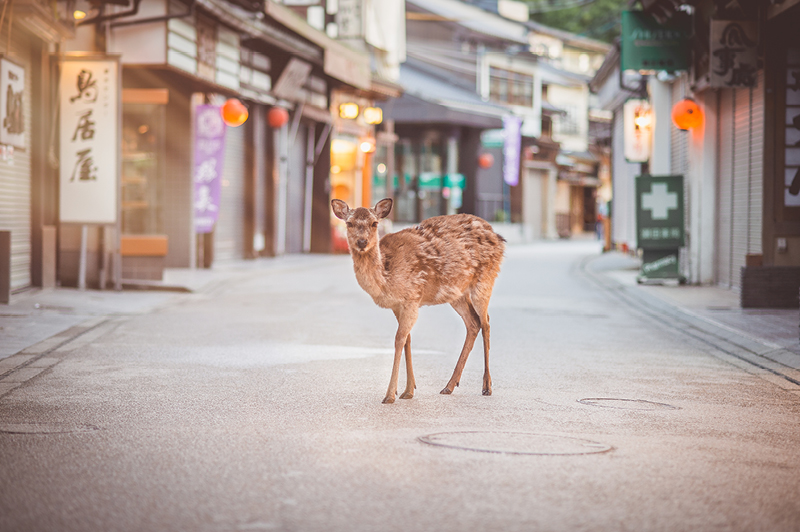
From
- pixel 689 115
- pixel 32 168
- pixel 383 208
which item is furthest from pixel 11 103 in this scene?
pixel 689 115

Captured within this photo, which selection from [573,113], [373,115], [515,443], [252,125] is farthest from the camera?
[573,113]

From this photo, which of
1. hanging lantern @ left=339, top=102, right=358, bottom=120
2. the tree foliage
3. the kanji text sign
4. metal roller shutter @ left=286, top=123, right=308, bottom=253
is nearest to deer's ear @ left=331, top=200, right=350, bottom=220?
the kanji text sign

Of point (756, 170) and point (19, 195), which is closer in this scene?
point (19, 195)

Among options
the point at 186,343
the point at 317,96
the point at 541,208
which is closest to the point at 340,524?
the point at 186,343

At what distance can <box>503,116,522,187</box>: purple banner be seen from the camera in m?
47.7

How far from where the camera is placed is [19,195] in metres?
15.1

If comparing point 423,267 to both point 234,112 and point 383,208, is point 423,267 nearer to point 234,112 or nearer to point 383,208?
point 383,208

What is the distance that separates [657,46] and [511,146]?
95.9 feet

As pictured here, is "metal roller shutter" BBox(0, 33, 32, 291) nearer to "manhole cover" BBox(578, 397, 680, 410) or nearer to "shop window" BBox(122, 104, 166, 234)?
"shop window" BBox(122, 104, 166, 234)

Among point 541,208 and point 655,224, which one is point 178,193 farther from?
point 541,208

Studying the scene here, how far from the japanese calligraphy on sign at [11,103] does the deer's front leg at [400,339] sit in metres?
8.06

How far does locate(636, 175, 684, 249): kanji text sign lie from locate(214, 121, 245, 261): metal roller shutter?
37.1 feet

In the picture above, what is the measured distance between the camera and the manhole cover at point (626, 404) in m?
6.96

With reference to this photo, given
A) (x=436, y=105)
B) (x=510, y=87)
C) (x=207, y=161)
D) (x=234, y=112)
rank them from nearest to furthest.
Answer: (x=234, y=112) → (x=207, y=161) → (x=436, y=105) → (x=510, y=87)
